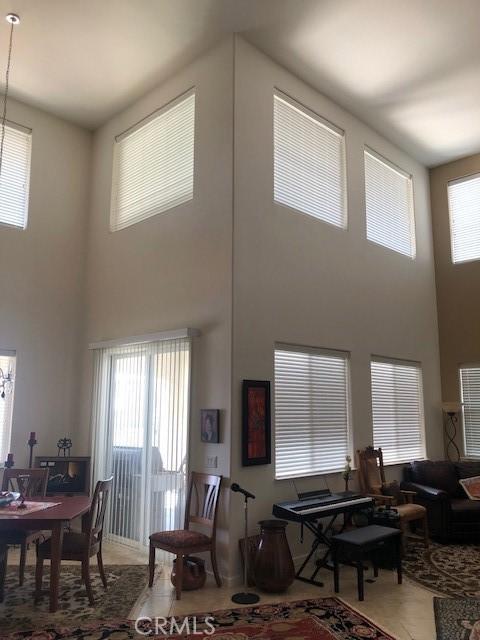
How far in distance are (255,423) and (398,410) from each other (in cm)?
289

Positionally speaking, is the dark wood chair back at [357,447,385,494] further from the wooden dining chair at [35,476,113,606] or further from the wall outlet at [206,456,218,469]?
the wooden dining chair at [35,476,113,606]

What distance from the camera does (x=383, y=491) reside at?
233 inches

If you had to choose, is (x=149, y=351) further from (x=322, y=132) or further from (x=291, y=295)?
(x=322, y=132)

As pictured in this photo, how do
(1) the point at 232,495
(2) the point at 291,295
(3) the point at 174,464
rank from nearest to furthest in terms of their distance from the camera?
(1) the point at 232,495 < (3) the point at 174,464 < (2) the point at 291,295

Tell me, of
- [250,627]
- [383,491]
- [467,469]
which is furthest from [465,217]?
[250,627]

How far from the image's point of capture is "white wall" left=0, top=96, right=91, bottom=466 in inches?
247

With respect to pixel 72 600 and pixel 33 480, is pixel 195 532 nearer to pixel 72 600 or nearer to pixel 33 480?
pixel 72 600

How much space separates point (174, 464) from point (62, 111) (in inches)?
187

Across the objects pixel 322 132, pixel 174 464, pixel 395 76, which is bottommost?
pixel 174 464

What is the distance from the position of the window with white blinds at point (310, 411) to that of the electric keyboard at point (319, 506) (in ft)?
1.54

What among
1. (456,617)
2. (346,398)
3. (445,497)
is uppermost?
(346,398)

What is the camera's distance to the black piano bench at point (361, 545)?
4289 mm

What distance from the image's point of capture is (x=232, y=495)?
4.68 m

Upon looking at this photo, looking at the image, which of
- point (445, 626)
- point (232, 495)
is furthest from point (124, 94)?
point (445, 626)
